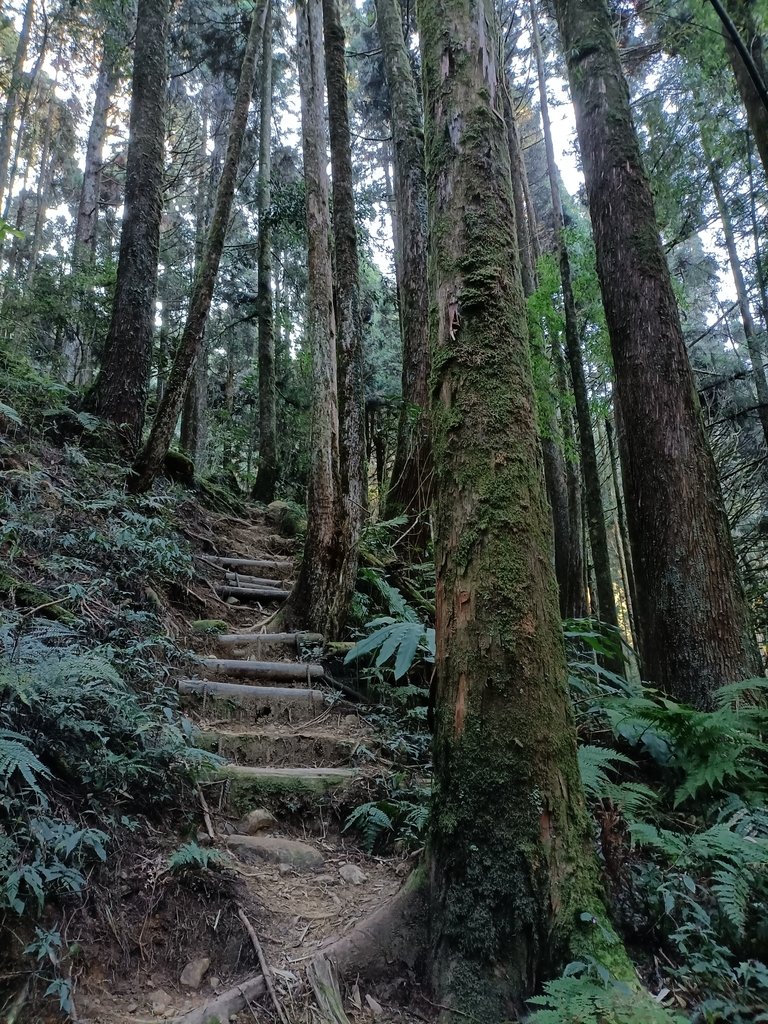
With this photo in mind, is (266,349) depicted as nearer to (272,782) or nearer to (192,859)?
(272,782)

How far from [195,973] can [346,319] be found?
5.20 meters

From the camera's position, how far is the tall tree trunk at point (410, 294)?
23.1ft

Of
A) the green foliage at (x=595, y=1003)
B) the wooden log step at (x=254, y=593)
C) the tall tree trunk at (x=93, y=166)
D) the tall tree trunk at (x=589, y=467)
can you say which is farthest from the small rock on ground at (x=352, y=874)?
the tall tree trunk at (x=93, y=166)

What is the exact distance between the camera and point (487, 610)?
6.93 ft

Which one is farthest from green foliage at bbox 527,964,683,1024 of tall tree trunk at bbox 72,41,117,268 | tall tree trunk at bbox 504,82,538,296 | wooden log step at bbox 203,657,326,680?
tall tree trunk at bbox 72,41,117,268

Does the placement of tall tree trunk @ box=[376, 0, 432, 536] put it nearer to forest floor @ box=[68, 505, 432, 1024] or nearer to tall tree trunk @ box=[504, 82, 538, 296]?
tall tree trunk @ box=[504, 82, 538, 296]

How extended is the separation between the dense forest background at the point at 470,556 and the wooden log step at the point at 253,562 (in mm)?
344

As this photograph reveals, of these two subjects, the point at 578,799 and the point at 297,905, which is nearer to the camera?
the point at 578,799

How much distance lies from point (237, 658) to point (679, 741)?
3402mm

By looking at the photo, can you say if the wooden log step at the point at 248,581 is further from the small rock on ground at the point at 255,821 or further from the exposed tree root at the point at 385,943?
the exposed tree root at the point at 385,943

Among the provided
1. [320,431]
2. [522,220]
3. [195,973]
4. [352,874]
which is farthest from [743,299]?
[195,973]

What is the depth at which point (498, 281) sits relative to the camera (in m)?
2.42

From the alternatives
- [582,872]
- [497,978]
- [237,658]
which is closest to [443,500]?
[582,872]

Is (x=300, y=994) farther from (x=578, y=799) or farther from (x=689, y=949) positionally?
(x=689, y=949)
